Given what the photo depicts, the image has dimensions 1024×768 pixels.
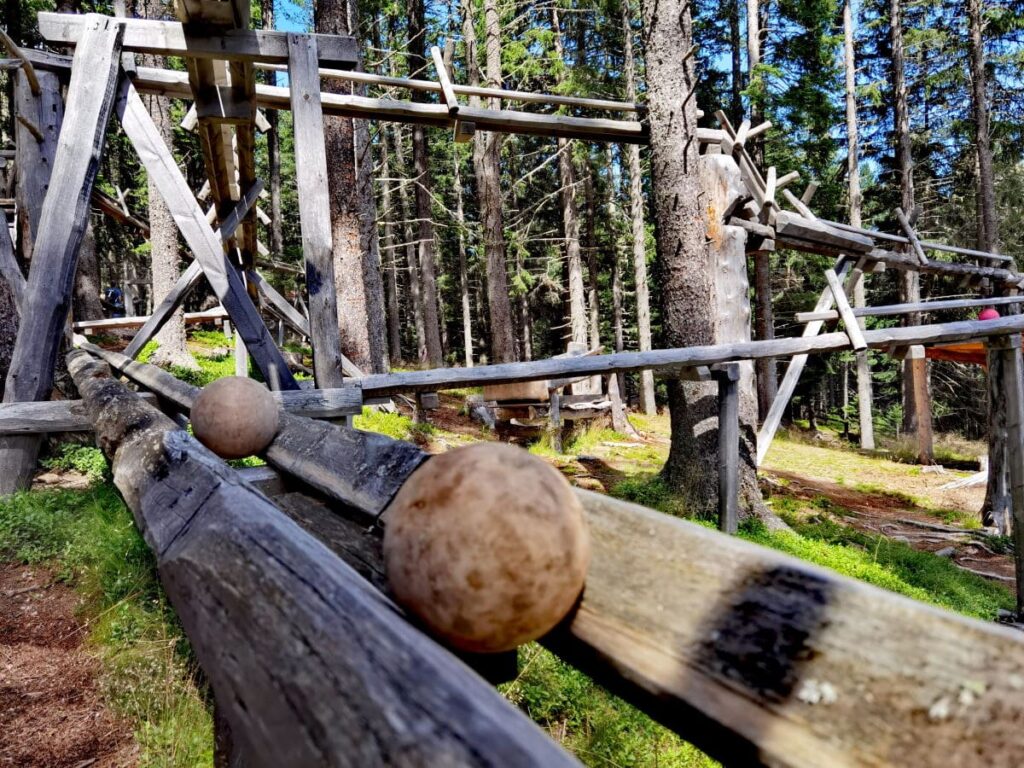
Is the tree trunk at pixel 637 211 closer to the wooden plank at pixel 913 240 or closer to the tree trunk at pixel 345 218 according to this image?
the wooden plank at pixel 913 240

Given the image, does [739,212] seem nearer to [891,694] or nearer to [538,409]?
[538,409]

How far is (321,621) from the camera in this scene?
91 cm

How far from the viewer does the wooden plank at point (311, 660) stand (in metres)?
0.67

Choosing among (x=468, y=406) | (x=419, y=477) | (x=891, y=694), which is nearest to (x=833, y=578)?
(x=891, y=694)

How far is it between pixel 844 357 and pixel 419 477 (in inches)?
1073

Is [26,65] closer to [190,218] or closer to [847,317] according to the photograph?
[190,218]

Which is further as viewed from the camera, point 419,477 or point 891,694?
point 419,477

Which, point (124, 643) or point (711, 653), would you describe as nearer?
point (711, 653)

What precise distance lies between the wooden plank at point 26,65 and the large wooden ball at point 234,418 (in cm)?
314

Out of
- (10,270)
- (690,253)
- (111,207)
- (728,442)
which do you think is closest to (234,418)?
(10,270)

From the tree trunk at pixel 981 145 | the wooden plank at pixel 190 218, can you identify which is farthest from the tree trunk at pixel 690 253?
the tree trunk at pixel 981 145

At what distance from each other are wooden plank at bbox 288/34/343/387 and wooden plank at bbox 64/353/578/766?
9.26 ft

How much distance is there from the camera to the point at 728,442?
17.6ft

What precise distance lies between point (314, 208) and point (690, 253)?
3861mm
